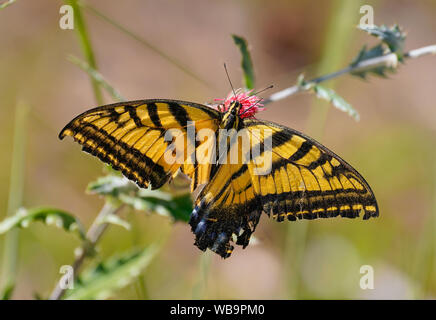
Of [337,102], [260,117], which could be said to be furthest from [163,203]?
[260,117]

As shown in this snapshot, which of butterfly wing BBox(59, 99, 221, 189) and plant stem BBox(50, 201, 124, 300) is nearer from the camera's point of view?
butterfly wing BBox(59, 99, 221, 189)

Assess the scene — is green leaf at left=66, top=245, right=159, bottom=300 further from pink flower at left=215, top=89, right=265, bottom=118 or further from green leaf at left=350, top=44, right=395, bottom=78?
green leaf at left=350, top=44, right=395, bottom=78

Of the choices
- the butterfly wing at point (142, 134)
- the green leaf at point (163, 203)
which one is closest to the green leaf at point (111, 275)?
the green leaf at point (163, 203)

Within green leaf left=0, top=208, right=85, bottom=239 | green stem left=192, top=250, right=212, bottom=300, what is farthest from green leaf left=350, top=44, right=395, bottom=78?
green leaf left=0, top=208, right=85, bottom=239

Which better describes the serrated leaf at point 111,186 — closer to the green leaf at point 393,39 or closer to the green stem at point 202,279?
the green stem at point 202,279

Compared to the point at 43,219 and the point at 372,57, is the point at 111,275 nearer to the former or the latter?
the point at 43,219
